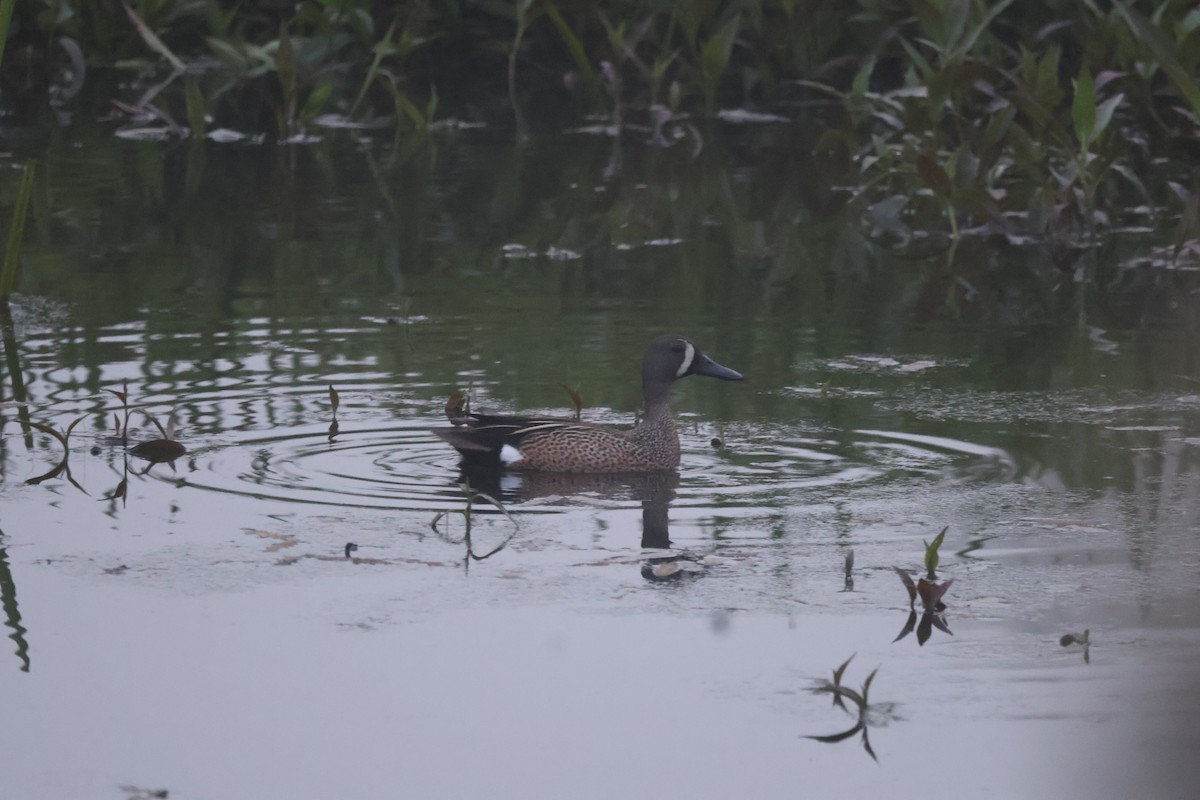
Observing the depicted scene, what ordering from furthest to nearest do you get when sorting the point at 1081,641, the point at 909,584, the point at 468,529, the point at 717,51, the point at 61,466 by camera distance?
the point at 717,51 < the point at 61,466 < the point at 468,529 < the point at 909,584 < the point at 1081,641

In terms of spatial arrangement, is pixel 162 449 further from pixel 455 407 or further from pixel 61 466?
pixel 455 407

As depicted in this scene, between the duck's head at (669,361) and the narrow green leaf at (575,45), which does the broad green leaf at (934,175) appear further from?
the narrow green leaf at (575,45)

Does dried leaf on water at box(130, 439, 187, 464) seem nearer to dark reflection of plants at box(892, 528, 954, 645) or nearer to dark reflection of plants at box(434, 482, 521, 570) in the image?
dark reflection of plants at box(434, 482, 521, 570)

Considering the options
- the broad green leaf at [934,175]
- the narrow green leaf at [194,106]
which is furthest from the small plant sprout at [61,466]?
the narrow green leaf at [194,106]

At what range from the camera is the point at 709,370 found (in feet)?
28.3

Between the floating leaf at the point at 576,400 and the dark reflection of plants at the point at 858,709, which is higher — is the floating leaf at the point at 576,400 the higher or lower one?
the higher one

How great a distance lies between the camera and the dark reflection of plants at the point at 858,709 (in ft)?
16.7

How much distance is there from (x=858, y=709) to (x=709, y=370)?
3520mm

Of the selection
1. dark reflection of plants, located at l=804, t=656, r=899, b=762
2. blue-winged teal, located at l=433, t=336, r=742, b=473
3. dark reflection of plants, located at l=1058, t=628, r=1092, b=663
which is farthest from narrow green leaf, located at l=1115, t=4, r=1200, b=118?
dark reflection of plants, located at l=804, t=656, r=899, b=762

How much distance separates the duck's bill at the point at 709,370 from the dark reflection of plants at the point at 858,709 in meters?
3.36

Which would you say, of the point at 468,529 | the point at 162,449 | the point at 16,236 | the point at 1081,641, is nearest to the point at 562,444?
the point at 468,529

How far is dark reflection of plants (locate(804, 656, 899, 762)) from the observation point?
5.08 meters

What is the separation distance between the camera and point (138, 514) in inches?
283

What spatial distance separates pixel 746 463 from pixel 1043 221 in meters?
5.80
